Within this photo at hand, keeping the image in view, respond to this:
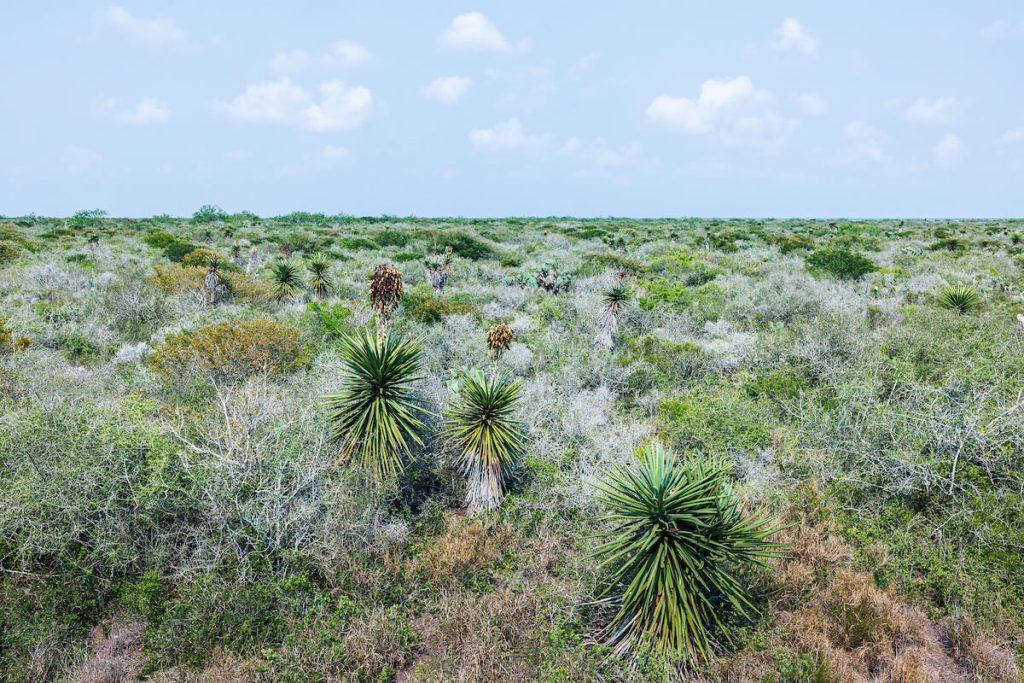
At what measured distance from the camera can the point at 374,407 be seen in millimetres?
6453

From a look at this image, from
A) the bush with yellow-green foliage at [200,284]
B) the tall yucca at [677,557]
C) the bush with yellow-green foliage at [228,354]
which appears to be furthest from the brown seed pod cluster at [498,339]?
the bush with yellow-green foliage at [200,284]

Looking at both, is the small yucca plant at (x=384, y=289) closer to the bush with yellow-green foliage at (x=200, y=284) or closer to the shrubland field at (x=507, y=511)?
the shrubland field at (x=507, y=511)

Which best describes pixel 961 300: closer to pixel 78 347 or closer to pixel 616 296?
pixel 616 296

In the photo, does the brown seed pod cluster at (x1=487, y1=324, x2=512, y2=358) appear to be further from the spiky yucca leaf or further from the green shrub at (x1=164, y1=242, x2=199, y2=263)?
the green shrub at (x1=164, y1=242, x2=199, y2=263)

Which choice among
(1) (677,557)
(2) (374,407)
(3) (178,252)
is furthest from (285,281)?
(1) (677,557)

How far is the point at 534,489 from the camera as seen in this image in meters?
6.54

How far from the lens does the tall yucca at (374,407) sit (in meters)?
6.33

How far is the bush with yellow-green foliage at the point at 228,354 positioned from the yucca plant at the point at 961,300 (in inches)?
611

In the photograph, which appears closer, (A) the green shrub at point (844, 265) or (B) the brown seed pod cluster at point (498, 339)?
(B) the brown seed pod cluster at point (498, 339)

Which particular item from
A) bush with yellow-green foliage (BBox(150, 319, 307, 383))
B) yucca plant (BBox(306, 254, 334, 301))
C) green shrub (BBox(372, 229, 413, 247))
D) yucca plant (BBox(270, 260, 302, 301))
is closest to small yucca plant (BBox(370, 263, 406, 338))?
bush with yellow-green foliage (BBox(150, 319, 307, 383))

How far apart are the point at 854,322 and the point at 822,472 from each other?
17.9ft

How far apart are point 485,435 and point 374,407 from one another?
1.47 m

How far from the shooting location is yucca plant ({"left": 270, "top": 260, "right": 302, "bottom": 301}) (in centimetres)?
1634

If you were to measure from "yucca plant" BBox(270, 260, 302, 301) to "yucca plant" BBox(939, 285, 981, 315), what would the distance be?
732 inches
